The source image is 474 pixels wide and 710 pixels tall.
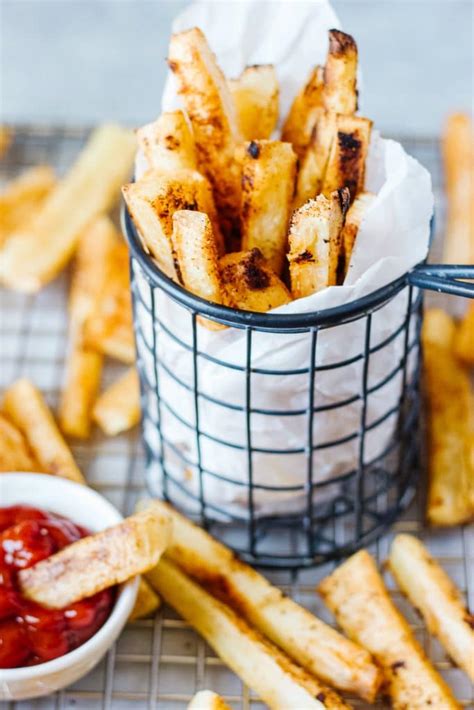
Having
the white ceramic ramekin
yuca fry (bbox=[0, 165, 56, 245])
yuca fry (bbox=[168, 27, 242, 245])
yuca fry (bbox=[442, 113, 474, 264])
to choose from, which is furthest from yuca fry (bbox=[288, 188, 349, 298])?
yuca fry (bbox=[0, 165, 56, 245])

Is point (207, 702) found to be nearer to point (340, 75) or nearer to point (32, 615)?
point (32, 615)

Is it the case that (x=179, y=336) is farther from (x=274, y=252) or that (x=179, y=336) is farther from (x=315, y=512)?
(x=315, y=512)

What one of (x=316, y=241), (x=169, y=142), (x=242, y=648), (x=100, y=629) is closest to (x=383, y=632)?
(x=242, y=648)

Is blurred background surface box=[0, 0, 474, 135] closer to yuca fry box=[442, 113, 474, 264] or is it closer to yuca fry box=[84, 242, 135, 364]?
yuca fry box=[442, 113, 474, 264]

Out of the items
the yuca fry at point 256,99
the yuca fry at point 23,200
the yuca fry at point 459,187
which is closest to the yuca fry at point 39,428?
the yuca fry at point 23,200

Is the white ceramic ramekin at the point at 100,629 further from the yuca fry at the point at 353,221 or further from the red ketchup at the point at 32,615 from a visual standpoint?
the yuca fry at the point at 353,221

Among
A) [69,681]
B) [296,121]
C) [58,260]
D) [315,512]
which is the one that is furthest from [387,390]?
[58,260]

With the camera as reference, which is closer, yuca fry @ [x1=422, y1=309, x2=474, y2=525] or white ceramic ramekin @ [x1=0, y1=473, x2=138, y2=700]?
white ceramic ramekin @ [x1=0, y1=473, x2=138, y2=700]
